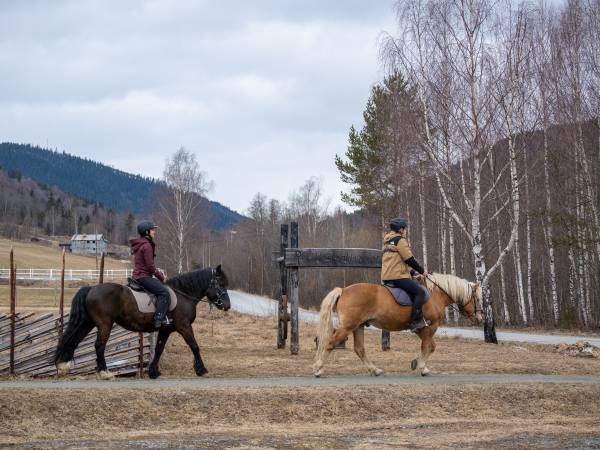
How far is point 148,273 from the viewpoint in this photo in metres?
12.1

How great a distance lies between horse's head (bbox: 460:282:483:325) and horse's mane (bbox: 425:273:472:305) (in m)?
0.09

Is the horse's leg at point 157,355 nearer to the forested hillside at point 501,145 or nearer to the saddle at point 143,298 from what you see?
the saddle at point 143,298

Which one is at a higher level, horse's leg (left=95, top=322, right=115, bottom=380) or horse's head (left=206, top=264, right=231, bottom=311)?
horse's head (left=206, top=264, right=231, bottom=311)

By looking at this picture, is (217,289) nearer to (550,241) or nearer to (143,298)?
(143,298)

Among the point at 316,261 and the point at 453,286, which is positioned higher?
the point at 316,261

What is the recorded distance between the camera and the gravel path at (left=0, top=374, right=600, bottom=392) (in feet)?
34.9

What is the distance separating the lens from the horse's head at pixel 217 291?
508 inches

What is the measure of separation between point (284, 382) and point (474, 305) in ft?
14.2

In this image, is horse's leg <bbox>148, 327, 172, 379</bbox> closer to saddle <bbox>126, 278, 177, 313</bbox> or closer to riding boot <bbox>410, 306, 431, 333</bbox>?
saddle <bbox>126, 278, 177, 313</bbox>

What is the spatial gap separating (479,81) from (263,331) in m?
11.5

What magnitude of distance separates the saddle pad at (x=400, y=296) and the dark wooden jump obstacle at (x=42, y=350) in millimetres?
4704

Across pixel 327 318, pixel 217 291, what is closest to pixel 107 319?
pixel 217 291

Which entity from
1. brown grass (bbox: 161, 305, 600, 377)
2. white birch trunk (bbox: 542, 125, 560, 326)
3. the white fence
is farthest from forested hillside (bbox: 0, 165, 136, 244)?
brown grass (bbox: 161, 305, 600, 377)

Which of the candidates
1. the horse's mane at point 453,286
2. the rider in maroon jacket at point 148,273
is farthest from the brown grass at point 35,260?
the horse's mane at point 453,286
